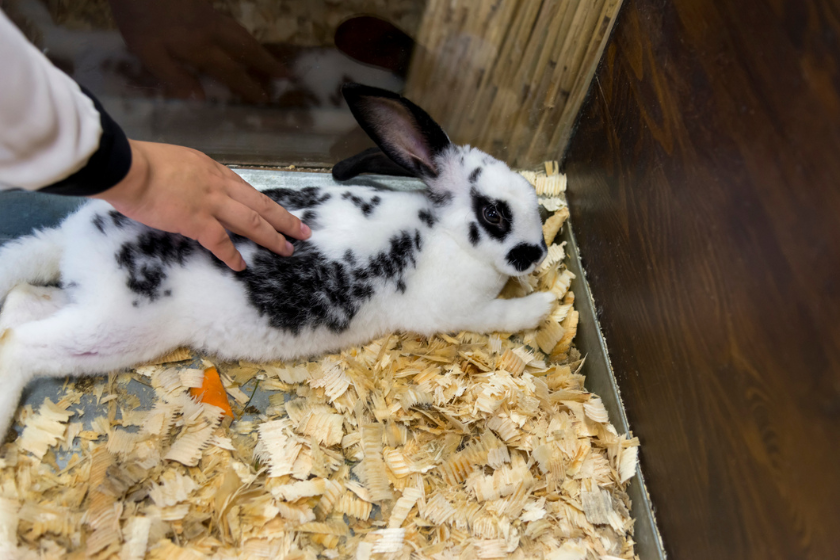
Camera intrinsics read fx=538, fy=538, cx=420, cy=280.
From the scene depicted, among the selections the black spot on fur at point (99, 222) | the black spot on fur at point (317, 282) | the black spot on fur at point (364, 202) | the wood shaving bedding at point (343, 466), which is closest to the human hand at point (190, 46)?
the black spot on fur at point (364, 202)

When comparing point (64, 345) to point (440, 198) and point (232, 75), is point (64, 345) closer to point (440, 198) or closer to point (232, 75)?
point (232, 75)

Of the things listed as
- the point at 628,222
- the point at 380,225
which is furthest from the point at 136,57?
the point at 628,222

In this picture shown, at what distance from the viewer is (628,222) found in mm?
1965

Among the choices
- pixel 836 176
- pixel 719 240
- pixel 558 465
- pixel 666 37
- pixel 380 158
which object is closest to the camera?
pixel 836 176

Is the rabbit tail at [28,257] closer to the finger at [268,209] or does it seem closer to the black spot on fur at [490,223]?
the finger at [268,209]

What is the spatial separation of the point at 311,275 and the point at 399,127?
64cm

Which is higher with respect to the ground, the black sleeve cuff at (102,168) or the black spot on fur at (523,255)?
the black sleeve cuff at (102,168)

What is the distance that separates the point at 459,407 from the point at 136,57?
184 cm

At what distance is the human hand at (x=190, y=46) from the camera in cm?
199

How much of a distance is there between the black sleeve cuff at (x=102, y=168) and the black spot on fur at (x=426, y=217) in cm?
101

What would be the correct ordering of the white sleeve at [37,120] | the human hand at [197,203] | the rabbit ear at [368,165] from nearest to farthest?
the white sleeve at [37,120], the human hand at [197,203], the rabbit ear at [368,165]

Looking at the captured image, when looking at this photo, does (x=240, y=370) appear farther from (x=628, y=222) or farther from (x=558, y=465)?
(x=628, y=222)

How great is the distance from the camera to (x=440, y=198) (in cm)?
204

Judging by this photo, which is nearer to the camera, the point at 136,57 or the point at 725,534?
the point at 725,534
